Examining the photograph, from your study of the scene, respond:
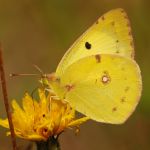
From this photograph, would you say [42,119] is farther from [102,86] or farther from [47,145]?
[102,86]

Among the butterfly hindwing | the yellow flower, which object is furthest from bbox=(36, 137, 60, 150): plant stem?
the butterfly hindwing

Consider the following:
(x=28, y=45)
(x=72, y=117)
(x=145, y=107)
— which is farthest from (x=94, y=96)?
(x=28, y=45)

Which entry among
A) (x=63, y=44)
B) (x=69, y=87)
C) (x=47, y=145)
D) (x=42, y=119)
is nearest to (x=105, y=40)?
(x=69, y=87)

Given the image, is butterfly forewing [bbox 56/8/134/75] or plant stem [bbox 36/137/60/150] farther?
butterfly forewing [bbox 56/8/134/75]

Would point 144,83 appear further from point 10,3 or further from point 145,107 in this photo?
point 10,3

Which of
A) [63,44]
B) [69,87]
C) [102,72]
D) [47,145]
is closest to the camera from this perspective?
[47,145]

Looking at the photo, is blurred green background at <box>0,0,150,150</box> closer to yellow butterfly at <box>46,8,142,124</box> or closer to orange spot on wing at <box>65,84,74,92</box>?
yellow butterfly at <box>46,8,142,124</box>
